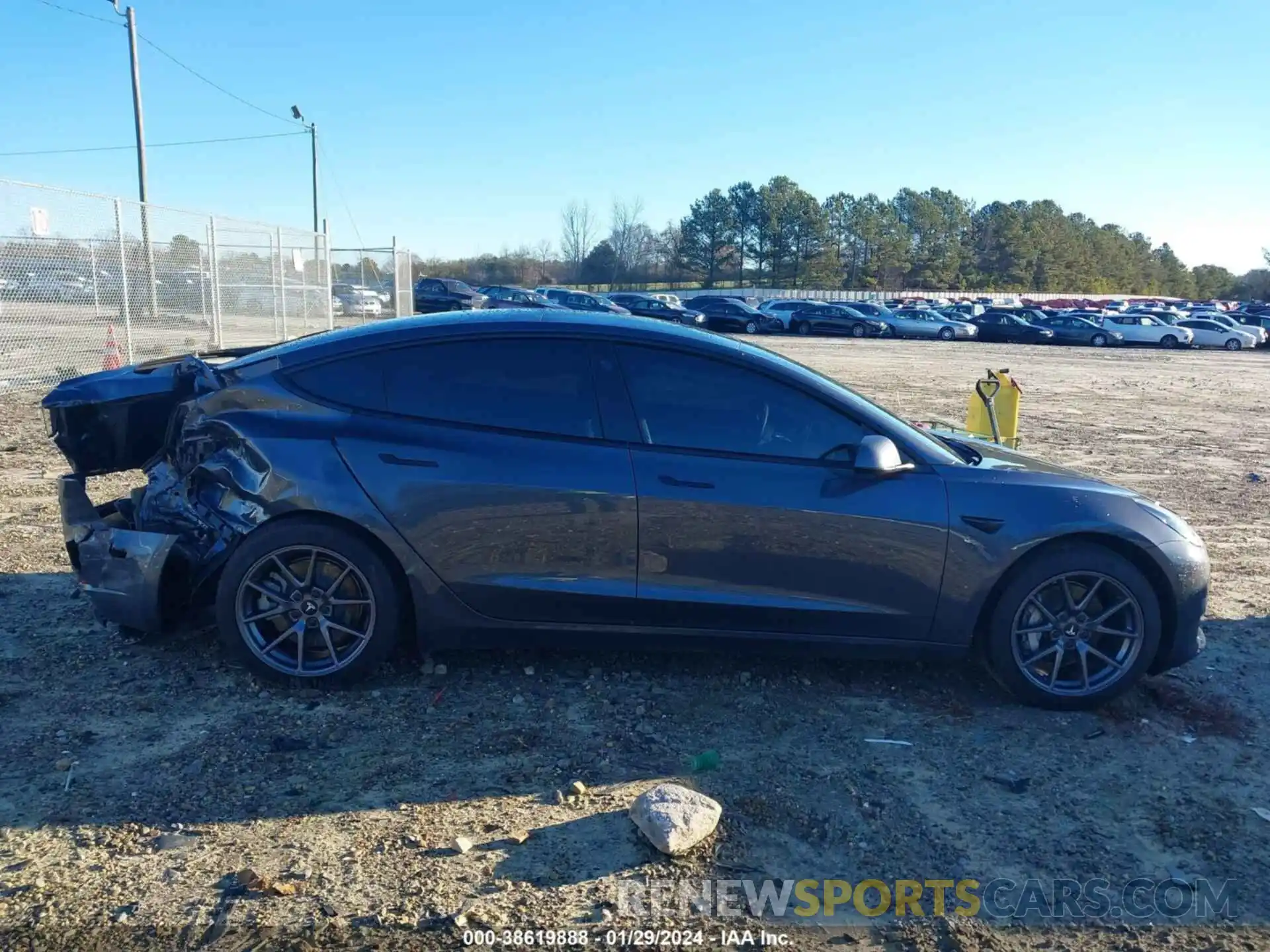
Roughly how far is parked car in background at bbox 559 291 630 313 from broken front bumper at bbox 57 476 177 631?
32117 millimetres

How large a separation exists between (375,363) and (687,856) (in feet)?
7.90

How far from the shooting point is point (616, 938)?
2.61 metres

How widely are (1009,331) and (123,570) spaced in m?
45.1

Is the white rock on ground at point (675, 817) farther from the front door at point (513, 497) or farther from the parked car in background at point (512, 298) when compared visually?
the parked car in background at point (512, 298)

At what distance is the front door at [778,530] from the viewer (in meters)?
3.91

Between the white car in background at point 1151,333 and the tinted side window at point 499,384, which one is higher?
the tinted side window at point 499,384

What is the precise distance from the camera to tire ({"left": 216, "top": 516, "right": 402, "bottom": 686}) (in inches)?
155

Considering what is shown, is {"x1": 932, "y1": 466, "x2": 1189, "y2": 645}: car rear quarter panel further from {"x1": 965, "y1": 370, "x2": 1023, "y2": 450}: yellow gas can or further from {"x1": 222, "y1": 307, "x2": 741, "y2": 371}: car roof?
{"x1": 965, "y1": 370, "x2": 1023, "y2": 450}: yellow gas can

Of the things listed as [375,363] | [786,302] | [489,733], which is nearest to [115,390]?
[375,363]

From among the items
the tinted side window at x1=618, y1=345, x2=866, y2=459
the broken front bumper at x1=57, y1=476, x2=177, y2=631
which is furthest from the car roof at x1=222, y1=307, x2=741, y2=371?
the broken front bumper at x1=57, y1=476, x2=177, y2=631

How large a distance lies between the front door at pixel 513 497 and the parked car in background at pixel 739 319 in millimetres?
40349

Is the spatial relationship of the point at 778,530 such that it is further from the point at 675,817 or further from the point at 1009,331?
the point at 1009,331

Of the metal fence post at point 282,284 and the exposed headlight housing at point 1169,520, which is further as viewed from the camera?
the metal fence post at point 282,284

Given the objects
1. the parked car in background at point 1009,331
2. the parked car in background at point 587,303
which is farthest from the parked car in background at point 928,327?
the parked car in background at point 587,303
